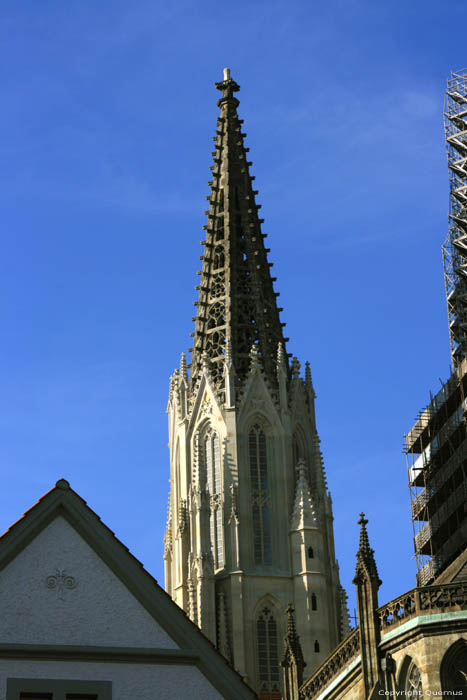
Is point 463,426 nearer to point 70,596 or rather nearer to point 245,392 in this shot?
point 245,392

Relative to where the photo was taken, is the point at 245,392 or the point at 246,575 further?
the point at 245,392

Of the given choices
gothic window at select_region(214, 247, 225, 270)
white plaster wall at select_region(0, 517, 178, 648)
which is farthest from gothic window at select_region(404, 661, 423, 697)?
gothic window at select_region(214, 247, 225, 270)

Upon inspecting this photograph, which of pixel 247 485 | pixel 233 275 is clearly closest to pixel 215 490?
pixel 247 485

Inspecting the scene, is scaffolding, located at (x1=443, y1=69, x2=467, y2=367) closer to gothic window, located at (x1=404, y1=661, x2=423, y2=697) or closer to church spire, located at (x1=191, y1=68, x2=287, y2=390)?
church spire, located at (x1=191, y1=68, x2=287, y2=390)

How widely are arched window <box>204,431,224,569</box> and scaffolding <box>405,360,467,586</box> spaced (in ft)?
32.7

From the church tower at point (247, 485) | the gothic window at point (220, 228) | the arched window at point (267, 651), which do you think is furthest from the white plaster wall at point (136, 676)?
the gothic window at point (220, 228)

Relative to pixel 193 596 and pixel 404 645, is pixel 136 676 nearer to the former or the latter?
pixel 404 645

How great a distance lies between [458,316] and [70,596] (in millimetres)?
61972

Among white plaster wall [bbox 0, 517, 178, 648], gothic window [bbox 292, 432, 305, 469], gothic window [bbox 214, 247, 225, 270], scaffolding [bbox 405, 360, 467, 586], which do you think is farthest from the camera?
gothic window [bbox 214, 247, 225, 270]

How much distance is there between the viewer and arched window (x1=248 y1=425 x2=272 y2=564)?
250 feet

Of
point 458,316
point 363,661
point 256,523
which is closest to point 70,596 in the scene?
point 363,661

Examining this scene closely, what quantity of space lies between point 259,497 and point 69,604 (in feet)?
189

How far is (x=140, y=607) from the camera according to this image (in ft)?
66.2

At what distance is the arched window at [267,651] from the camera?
72475 millimetres
